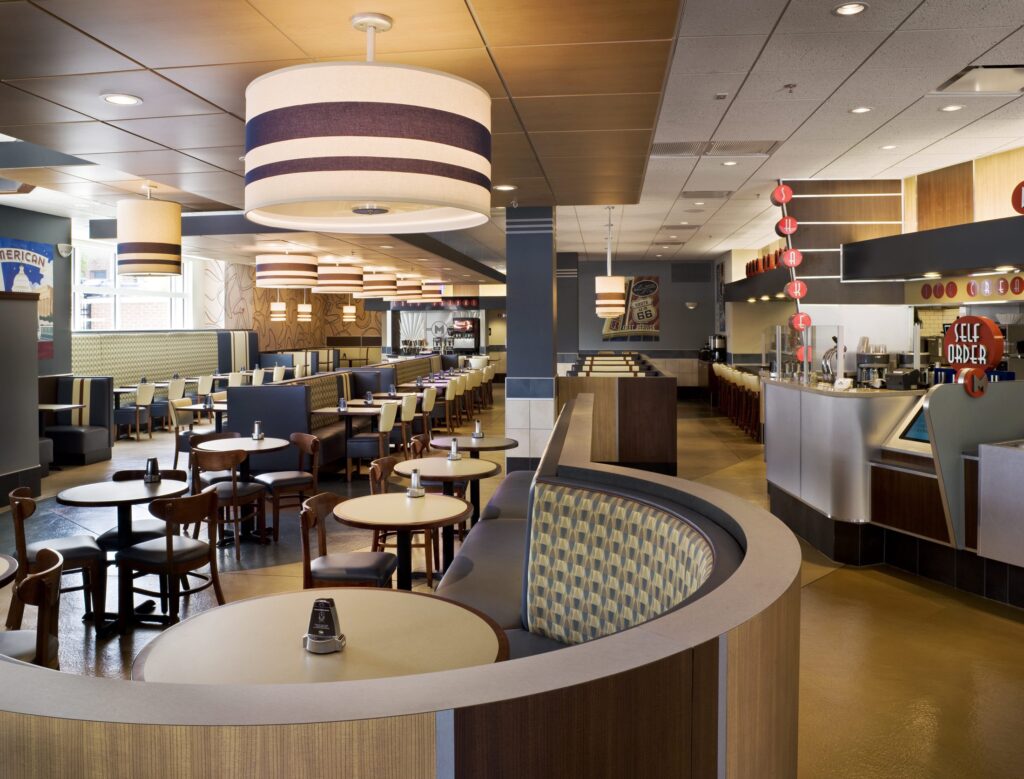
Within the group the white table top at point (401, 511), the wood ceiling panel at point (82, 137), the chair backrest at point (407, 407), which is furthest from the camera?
the chair backrest at point (407, 407)

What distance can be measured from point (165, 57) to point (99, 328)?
40.7 feet

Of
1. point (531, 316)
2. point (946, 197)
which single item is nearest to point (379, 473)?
point (531, 316)

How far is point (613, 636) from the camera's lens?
1531mm

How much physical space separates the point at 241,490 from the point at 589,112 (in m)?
3.59

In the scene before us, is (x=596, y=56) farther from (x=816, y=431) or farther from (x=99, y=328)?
(x=99, y=328)

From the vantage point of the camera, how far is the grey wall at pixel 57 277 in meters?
10.4

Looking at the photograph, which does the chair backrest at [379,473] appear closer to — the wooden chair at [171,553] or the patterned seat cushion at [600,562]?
the wooden chair at [171,553]

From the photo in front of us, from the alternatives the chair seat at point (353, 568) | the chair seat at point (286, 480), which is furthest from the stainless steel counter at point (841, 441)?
the chair seat at point (286, 480)

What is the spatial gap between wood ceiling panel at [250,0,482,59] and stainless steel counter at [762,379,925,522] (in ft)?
12.0

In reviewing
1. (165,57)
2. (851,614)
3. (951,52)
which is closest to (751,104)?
(951,52)

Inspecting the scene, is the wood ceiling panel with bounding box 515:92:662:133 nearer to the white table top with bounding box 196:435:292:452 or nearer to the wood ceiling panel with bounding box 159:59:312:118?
the wood ceiling panel with bounding box 159:59:312:118

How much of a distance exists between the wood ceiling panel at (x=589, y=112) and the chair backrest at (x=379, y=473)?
7.11 feet

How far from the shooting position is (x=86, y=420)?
1055 cm

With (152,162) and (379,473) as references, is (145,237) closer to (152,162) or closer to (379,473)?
(152,162)
